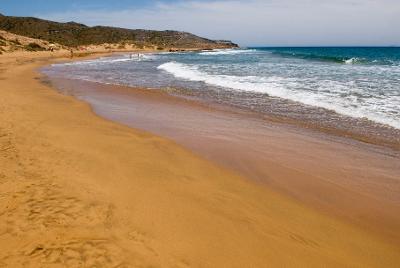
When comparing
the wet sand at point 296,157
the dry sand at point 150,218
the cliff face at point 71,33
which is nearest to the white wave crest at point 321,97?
the wet sand at point 296,157

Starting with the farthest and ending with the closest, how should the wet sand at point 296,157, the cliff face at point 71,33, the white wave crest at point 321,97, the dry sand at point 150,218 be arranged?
the cliff face at point 71,33 → the white wave crest at point 321,97 → the wet sand at point 296,157 → the dry sand at point 150,218

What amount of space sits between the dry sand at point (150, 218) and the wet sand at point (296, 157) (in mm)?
396

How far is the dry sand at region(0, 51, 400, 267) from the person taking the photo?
3.31m

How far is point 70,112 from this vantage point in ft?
31.8

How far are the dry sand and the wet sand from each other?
0.40m

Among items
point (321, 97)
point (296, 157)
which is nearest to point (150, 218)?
point (296, 157)

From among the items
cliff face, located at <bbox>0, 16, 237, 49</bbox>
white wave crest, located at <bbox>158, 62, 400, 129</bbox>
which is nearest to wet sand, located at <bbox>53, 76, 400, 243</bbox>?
white wave crest, located at <bbox>158, 62, 400, 129</bbox>

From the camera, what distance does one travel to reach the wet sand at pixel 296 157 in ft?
15.1

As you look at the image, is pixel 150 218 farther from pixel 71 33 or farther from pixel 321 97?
pixel 71 33

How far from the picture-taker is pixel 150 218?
13.0ft

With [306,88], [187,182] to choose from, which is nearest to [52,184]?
[187,182]

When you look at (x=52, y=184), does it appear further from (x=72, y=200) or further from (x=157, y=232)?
(x=157, y=232)

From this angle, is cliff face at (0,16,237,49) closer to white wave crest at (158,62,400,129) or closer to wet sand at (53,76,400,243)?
white wave crest at (158,62,400,129)

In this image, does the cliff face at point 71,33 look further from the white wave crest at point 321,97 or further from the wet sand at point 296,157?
the wet sand at point 296,157
